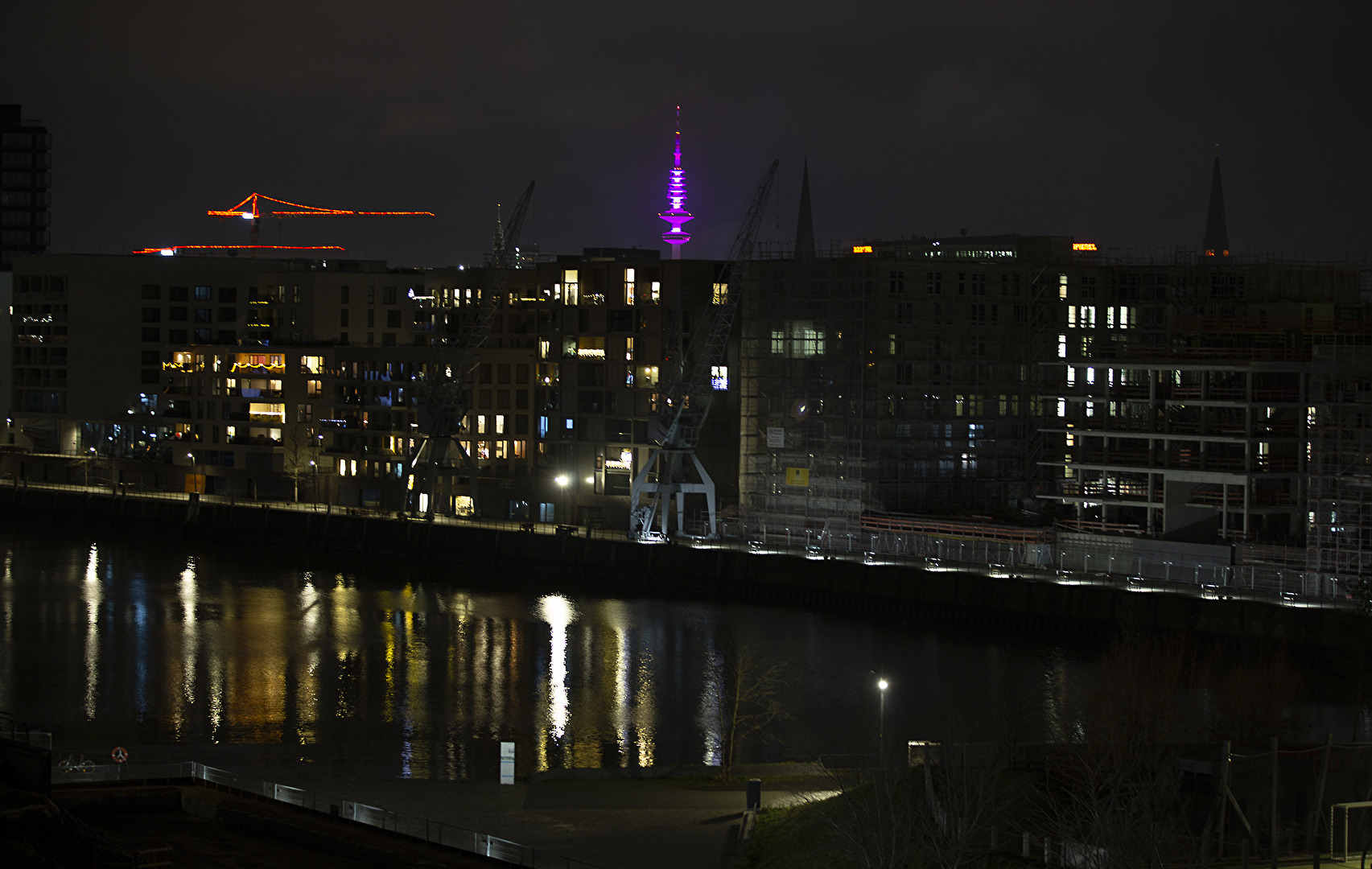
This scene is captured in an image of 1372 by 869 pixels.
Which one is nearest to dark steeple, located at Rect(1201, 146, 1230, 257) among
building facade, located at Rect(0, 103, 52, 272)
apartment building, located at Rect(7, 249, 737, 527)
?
apartment building, located at Rect(7, 249, 737, 527)

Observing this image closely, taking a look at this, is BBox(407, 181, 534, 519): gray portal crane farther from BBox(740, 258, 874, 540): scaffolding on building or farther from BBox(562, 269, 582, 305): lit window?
BBox(740, 258, 874, 540): scaffolding on building

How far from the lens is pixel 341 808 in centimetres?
1805

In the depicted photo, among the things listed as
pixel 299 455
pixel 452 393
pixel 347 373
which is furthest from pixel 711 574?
pixel 299 455

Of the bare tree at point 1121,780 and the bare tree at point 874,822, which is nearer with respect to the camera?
the bare tree at point 1121,780

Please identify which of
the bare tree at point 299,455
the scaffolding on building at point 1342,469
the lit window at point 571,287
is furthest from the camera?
the bare tree at point 299,455

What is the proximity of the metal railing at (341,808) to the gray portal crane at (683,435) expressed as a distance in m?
27.1

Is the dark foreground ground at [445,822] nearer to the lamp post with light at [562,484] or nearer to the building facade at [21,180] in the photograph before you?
the lamp post with light at [562,484]

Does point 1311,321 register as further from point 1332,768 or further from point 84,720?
point 84,720

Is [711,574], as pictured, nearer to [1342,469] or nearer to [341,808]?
[1342,469]

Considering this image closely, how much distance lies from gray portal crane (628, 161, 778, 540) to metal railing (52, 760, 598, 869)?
2712 centimetres

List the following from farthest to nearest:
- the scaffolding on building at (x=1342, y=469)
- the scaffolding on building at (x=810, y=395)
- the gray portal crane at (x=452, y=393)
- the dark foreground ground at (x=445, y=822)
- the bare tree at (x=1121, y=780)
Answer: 1. the gray portal crane at (x=452, y=393)
2. the scaffolding on building at (x=810, y=395)
3. the scaffolding on building at (x=1342, y=469)
4. the dark foreground ground at (x=445, y=822)
5. the bare tree at (x=1121, y=780)

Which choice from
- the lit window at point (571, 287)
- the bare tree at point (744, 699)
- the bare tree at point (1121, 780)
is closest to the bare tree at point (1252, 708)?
the bare tree at point (1121, 780)

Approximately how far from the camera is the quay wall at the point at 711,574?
3288cm

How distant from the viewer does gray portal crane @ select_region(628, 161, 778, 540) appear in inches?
1826
